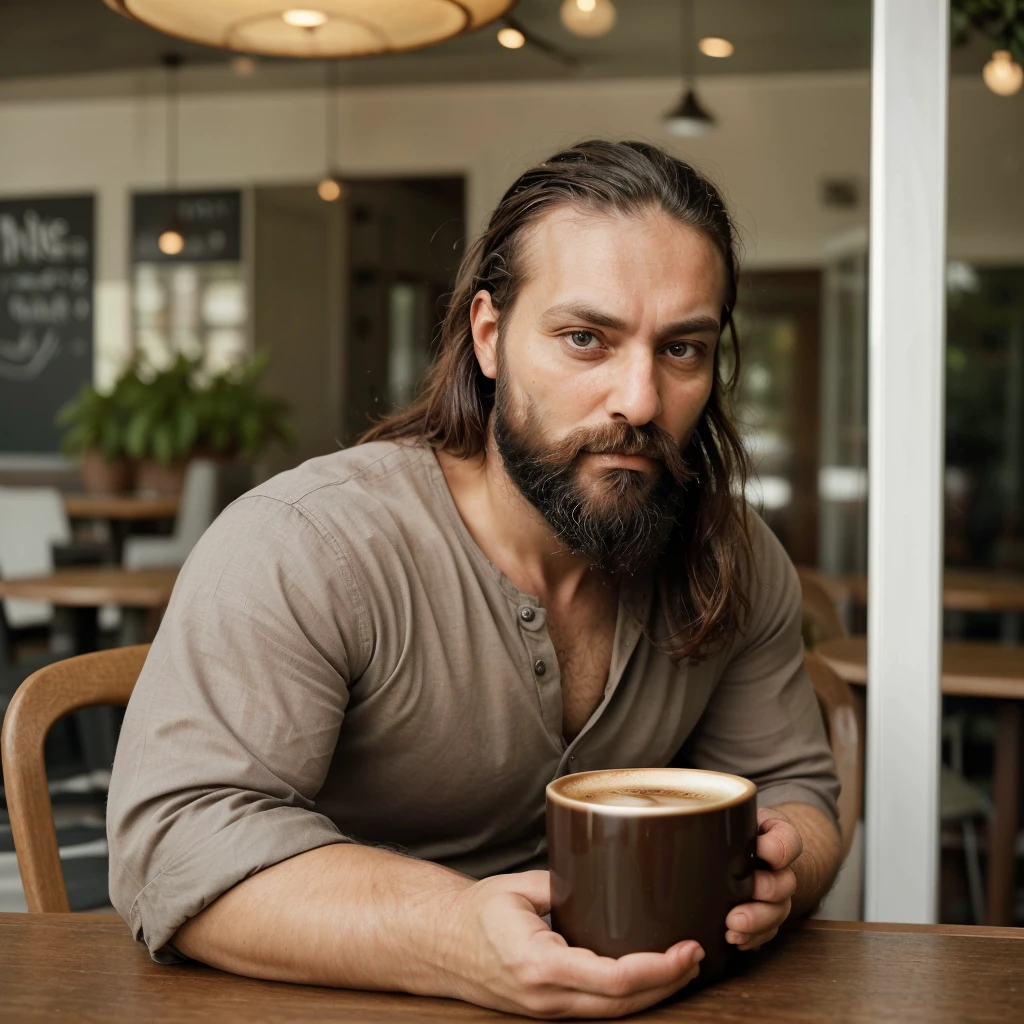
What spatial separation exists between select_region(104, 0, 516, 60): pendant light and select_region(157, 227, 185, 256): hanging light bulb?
5.58m

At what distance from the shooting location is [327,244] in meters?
7.23

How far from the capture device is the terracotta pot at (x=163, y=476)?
4.86 meters

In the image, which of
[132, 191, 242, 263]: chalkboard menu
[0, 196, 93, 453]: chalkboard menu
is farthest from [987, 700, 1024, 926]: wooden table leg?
[0, 196, 93, 453]: chalkboard menu

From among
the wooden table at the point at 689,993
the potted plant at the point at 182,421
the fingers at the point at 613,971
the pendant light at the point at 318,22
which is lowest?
the wooden table at the point at 689,993

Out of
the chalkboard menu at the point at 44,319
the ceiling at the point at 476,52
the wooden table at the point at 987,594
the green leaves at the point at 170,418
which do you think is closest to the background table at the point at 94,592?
the green leaves at the point at 170,418

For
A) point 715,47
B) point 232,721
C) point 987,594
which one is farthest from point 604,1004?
point 715,47

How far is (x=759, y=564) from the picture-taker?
4.08ft

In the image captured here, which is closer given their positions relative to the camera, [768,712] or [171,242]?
[768,712]

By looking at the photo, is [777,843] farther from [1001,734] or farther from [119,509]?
[119,509]

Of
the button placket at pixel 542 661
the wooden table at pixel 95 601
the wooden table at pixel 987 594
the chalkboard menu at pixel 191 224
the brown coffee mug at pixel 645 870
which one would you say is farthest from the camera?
the chalkboard menu at pixel 191 224

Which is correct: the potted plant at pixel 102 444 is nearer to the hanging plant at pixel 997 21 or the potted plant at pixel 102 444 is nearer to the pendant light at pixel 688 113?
the pendant light at pixel 688 113

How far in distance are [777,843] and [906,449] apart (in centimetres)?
68

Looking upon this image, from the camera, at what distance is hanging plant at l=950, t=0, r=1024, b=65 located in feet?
6.32

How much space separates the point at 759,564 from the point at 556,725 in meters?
0.29
